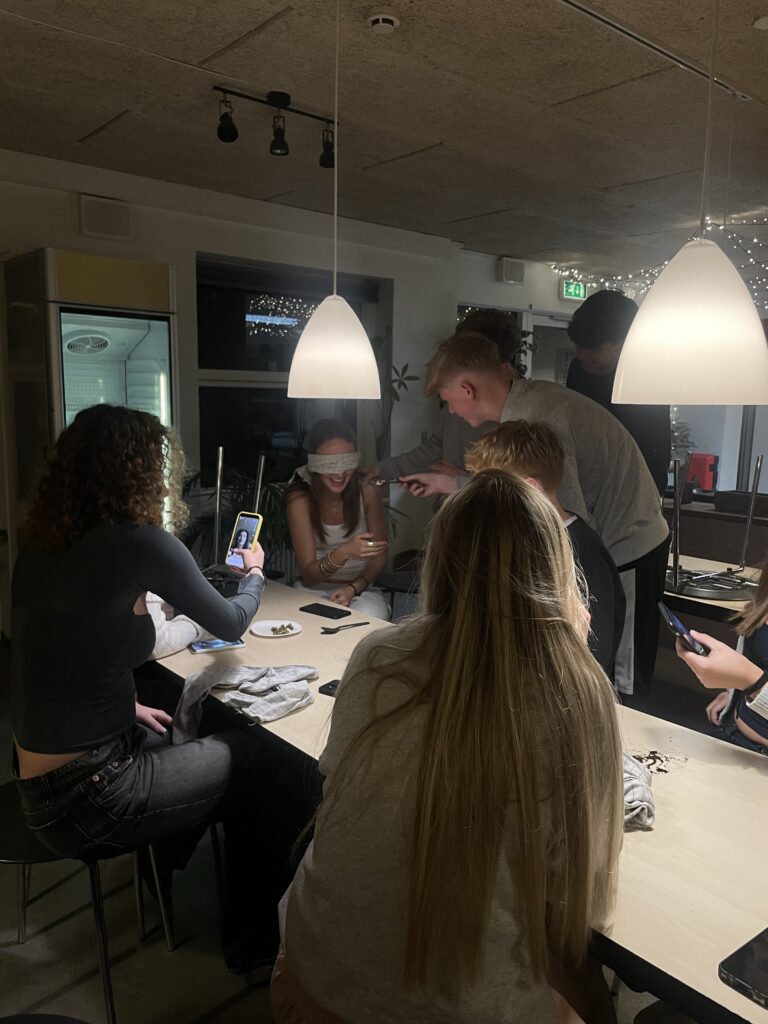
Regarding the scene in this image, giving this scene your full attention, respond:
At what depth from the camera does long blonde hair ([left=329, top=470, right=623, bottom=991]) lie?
0.89m

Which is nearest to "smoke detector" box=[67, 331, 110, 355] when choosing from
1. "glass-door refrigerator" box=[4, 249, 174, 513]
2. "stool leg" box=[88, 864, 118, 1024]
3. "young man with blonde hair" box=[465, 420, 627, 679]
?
"glass-door refrigerator" box=[4, 249, 174, 513]

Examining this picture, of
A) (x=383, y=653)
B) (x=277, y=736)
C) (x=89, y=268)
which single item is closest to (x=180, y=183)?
(x=89, y=268)

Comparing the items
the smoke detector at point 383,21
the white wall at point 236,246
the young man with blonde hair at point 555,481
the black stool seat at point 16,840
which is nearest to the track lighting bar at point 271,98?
the smoke detector at point 383,21

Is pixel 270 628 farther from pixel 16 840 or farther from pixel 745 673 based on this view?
pixel 745 673

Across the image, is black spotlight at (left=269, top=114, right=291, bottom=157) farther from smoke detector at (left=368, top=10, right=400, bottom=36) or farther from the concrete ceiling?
smoke detector at (left=368, top=10, right=400, bottom=36)

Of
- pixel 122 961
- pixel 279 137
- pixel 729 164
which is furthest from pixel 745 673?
pixel 729 164

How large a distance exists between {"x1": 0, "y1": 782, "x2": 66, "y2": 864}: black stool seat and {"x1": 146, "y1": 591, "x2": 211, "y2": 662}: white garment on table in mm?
458

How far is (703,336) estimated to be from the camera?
1354 mm

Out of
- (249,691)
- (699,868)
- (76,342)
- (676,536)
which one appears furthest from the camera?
(76,342)

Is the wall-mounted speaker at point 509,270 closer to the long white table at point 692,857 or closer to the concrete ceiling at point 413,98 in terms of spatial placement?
the concrete ceiling at point 413,98

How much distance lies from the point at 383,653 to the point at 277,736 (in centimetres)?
65

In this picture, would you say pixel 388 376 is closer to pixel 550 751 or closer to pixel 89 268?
pixel 89 268

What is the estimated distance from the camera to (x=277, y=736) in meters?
1.56

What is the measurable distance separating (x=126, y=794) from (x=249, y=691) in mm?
335
